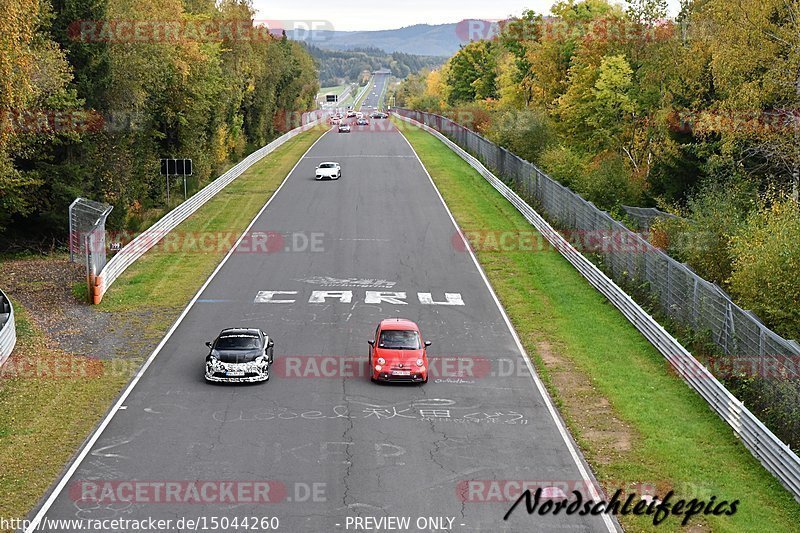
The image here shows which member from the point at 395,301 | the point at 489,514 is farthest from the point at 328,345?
the point at 489,514

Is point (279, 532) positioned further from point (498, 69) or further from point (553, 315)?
point (498, 69)

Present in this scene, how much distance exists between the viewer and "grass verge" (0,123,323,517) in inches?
785

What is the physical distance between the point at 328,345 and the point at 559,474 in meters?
11.0

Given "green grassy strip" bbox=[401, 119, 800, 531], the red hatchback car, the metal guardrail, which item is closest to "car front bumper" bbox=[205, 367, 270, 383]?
the red hatchback car

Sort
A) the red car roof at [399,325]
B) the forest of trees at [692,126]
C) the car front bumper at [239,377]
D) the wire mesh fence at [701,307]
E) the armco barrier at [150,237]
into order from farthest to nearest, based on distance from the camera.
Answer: the armco barrier at [150,237], the forest of trees at [692,126], the red car roof at [399,325], the car front bumper at [239,377], the wire mesh fence at [701,307]

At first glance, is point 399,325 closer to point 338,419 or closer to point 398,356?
point 398,356

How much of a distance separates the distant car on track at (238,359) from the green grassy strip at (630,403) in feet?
26.6

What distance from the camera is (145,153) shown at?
55.8 m

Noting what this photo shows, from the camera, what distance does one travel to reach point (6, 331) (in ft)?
91.0

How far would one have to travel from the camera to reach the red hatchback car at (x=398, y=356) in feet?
83.9

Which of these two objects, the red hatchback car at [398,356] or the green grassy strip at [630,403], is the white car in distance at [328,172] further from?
the red hatchback car at [398,356]

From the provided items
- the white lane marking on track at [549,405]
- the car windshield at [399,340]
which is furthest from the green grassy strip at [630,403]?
the car windshield at [399,340]

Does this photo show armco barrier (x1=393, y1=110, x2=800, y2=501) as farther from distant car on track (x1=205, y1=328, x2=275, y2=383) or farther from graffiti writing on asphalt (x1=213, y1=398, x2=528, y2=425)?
distant car on track (x1=205, y1=328, x2=275, y2=383)

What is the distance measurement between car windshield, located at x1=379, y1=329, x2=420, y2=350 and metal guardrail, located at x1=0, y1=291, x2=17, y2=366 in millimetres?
11079
